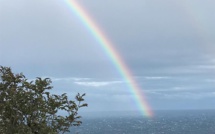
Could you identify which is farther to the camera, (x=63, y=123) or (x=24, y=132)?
(x=63, y=123)

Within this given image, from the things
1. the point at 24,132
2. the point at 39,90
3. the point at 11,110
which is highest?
the point at 39,90

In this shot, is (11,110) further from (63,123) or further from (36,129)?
(63,123)

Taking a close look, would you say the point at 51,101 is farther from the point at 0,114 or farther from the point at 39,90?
the point at 0,114

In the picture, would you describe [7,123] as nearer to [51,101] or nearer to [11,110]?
[11,110]

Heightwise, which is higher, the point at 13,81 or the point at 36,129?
the point at 13,81

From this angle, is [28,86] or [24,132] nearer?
[24,132]

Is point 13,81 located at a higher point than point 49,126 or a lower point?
higher

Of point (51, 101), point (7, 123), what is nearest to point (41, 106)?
point (51, 101)

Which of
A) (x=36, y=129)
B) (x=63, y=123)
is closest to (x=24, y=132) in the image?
(x=36, y=129)
